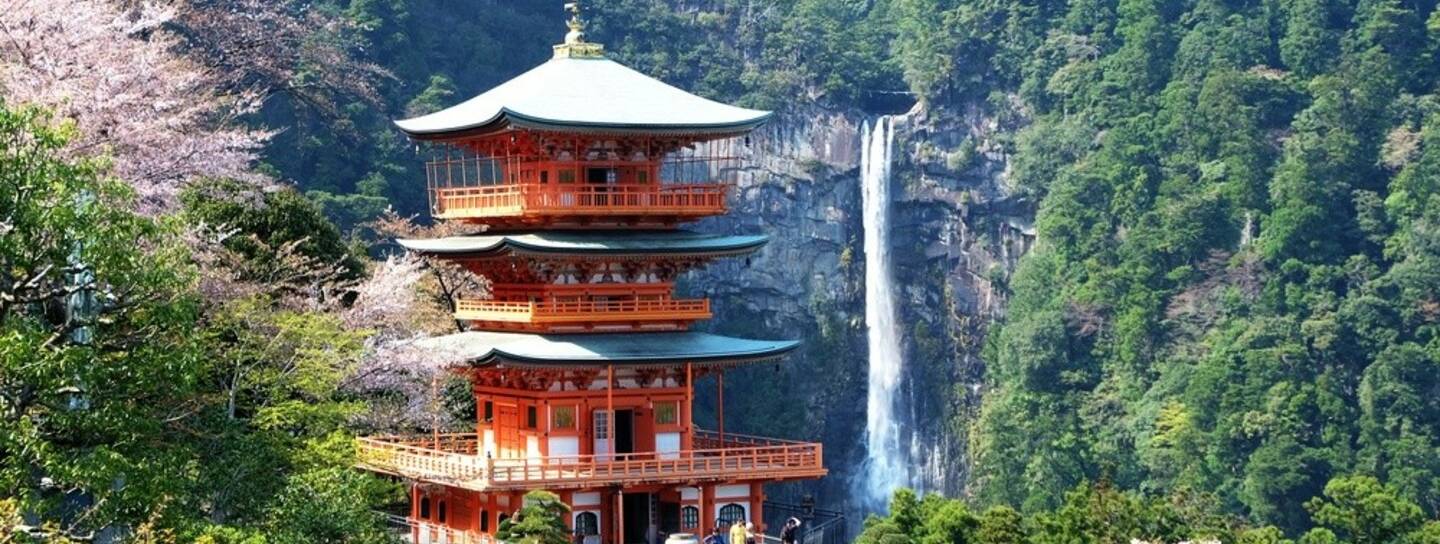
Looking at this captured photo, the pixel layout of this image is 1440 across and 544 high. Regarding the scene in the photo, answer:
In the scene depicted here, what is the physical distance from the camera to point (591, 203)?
38781mm

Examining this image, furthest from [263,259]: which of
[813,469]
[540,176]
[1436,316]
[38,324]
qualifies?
[1436,316]

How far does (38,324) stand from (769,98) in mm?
74031

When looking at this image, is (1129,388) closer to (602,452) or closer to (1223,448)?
(1223,448)

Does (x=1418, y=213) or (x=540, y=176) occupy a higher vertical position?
(x=540, y=176)

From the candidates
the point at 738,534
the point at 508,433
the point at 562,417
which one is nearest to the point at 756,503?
the point at 562,417

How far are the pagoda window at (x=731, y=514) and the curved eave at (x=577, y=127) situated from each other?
5616 mm

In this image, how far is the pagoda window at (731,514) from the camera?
3869 centimetres

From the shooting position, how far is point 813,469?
39031 mm

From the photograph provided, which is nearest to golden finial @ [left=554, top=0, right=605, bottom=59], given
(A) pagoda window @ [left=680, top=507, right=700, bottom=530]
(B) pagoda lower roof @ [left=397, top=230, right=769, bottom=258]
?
(B) pagoda lower roof @ [left=397, top=230, right=769, bottom=258]

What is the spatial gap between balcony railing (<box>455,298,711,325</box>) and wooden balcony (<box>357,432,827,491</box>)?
2.11 m

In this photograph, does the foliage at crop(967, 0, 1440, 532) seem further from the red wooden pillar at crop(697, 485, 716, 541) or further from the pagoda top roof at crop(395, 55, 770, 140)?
the red wooden pillar at crop(697, 485, 716, 541)

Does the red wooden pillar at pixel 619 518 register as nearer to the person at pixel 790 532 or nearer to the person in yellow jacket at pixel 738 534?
the person in yellow jacket at pixel 738 534

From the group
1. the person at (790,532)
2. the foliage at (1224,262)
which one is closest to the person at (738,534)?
the person at (790,532)

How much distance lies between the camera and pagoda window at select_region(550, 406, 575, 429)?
38.5 meters
